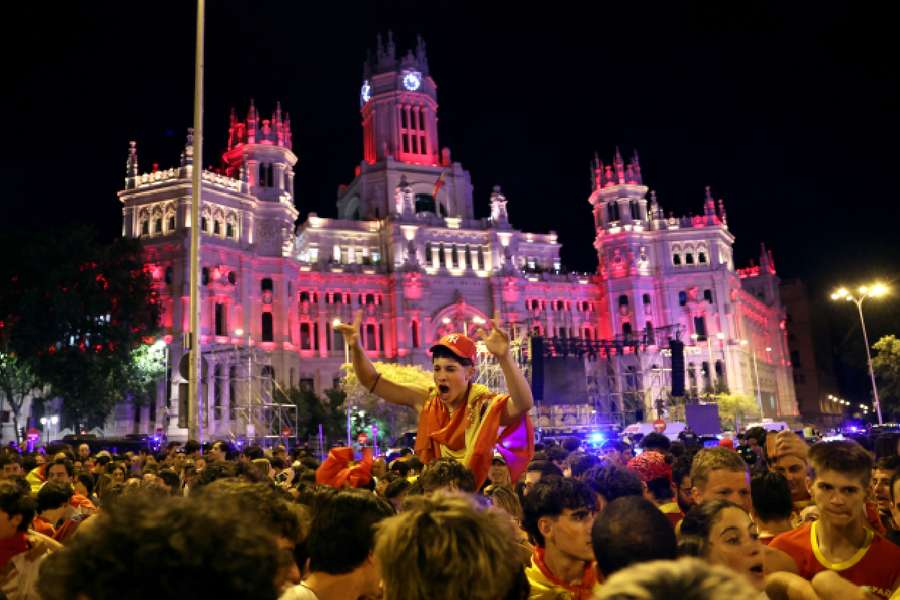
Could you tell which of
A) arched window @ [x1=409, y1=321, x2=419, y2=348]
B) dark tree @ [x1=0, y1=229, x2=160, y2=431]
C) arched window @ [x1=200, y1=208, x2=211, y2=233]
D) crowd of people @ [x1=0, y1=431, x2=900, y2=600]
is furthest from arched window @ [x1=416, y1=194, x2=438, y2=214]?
crowd of people @ [x1=0, y1=431, x2=900, y2=600]

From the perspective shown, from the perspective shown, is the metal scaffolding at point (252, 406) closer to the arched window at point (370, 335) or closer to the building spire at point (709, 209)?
the arched window at point (370, 335)

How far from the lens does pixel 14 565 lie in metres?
5.55

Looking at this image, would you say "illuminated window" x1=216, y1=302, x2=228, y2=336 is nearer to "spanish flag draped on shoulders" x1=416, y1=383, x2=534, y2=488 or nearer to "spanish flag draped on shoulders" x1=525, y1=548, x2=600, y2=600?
"spanish flag draped on shoulders" x1=416, y1=383, x2=534, y2=488

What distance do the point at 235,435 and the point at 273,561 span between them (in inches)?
1993

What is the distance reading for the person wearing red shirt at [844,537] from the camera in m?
4.46

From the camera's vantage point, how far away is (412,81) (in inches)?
3078

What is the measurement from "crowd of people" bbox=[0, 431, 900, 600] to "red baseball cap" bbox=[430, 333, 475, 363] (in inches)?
48.3

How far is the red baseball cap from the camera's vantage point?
22.4ft

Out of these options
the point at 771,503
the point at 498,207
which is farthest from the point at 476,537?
the point at 498,207

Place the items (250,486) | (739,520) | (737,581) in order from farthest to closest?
(250,486) < (739,520) < (737,581)

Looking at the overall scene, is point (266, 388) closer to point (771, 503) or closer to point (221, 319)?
point (221, 319)

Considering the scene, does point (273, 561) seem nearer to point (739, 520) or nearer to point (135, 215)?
point (739, 520)

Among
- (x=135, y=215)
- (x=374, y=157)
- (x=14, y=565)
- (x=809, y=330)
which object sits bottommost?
(x=14, y=565)

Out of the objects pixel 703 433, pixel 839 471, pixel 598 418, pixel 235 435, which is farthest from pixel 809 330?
pixel 839 471
